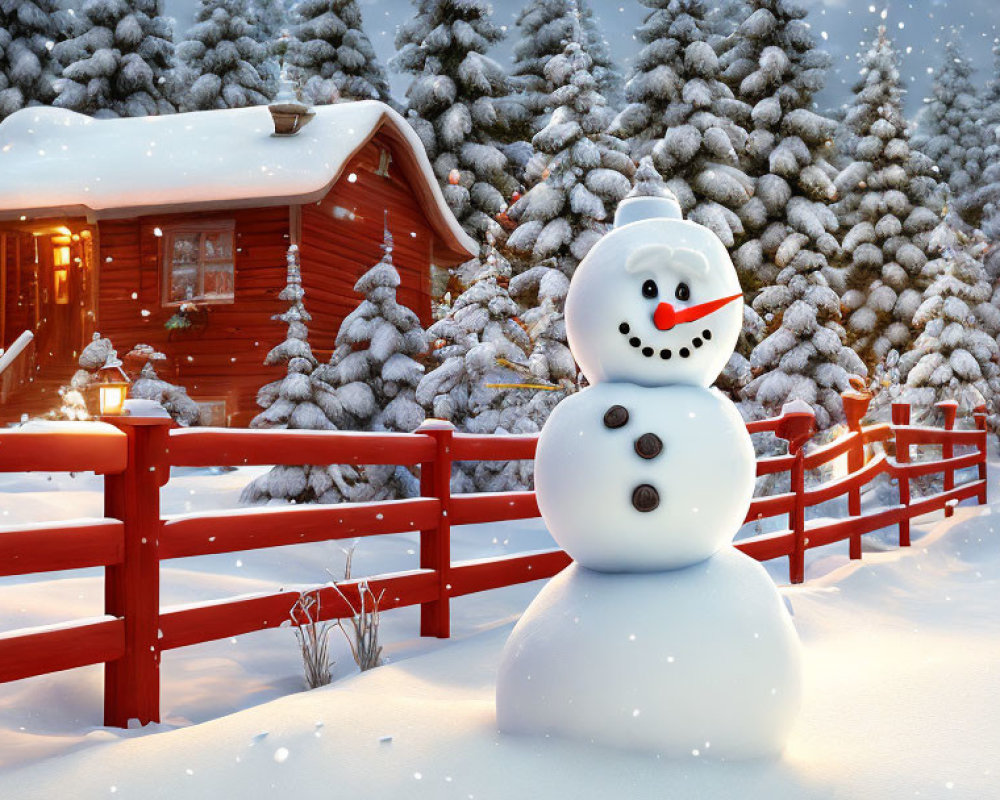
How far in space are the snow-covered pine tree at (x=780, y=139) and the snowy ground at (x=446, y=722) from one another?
14285mm

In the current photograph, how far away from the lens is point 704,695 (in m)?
2.58

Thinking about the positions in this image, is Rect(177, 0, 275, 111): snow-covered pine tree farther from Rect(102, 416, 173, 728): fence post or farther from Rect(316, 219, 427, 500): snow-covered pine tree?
Rect(102, 416, 173, 728): fence post

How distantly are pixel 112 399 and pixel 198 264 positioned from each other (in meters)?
13.1

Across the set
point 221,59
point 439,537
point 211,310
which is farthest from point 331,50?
point 439,537

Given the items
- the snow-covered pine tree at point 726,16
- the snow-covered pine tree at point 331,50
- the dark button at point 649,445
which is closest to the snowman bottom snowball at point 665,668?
the dark button at point 649,445

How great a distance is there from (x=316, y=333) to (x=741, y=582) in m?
14.6

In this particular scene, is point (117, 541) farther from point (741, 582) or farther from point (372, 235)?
point (372, 235)

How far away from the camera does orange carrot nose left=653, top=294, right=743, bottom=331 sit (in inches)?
114

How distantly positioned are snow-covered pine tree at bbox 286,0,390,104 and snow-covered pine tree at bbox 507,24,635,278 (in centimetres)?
1272

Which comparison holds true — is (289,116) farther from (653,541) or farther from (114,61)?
(653,541)

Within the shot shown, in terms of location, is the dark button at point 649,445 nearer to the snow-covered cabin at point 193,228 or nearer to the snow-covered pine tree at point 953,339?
the snow-covered cabin at point 193,228

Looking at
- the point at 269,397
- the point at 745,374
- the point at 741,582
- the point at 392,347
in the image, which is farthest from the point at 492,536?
the point at 745,374

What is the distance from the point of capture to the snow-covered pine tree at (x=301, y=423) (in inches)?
389

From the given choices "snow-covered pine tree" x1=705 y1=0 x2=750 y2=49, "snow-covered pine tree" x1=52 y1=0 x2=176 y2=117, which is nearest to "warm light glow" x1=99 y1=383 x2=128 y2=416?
"snow-covered pine tree" x1=52 y1=0 x2=176 y2=117
